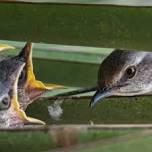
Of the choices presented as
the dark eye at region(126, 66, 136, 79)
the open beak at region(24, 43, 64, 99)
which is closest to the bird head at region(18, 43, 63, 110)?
the open beak at region(24, 43, 64, 99)

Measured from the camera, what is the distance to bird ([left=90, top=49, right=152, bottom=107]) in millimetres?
429

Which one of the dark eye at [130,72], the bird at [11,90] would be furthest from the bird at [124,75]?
the bird at [11,90]

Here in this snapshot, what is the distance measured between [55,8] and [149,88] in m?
0.29

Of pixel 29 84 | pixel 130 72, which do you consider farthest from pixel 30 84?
pixel 130 72

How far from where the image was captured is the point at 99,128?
0.17m

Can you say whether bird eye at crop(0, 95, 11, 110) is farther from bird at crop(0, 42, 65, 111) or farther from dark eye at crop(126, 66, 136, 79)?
dark eye at crop(126, 66, 136, 79)

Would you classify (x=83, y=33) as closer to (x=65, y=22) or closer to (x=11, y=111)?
(x=65, y=22)

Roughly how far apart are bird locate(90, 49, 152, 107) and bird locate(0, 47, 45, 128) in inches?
4.1

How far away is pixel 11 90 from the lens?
539 mm

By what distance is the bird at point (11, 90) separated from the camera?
1.69ft

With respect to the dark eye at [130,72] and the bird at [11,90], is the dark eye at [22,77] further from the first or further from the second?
the dark eye at [130,72]

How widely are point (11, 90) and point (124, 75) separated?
137 millimetres

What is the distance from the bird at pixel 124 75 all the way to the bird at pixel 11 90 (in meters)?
0.10

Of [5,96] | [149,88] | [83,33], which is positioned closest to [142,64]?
[149,88]
